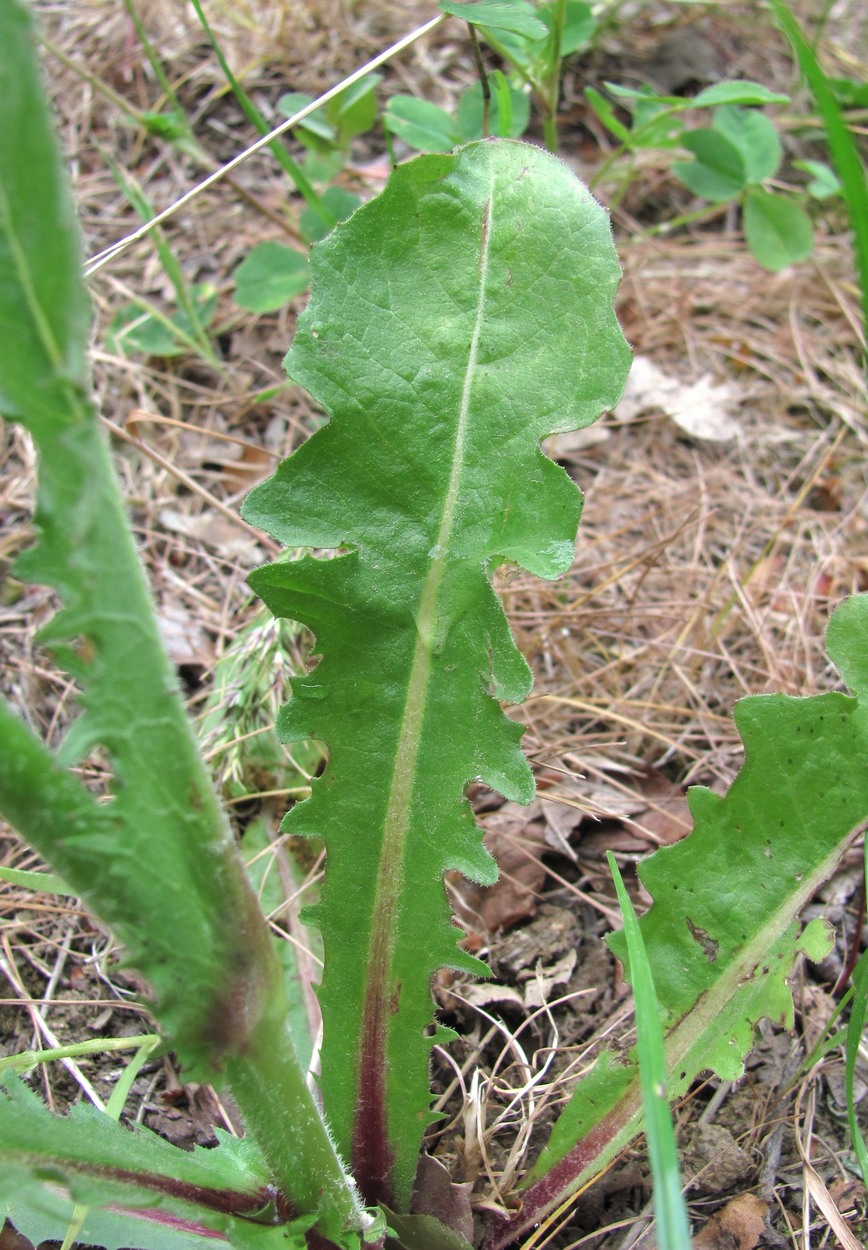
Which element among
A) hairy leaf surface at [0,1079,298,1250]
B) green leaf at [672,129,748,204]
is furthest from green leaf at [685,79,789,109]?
hairy leaf surface at [0,1079,298,1250]

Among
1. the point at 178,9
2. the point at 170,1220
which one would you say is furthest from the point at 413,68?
the point at 170,1220

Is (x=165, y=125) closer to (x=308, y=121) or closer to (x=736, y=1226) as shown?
(x=308, y=121)

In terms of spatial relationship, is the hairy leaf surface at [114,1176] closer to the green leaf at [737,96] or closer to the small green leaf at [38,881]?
the small green leaf at [38,881]

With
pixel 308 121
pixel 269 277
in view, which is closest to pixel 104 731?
pixel 269 277

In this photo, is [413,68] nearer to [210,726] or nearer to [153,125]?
[153,125]

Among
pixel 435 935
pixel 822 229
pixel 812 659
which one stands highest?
pixel 435 935

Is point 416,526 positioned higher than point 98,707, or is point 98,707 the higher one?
point 98,707
